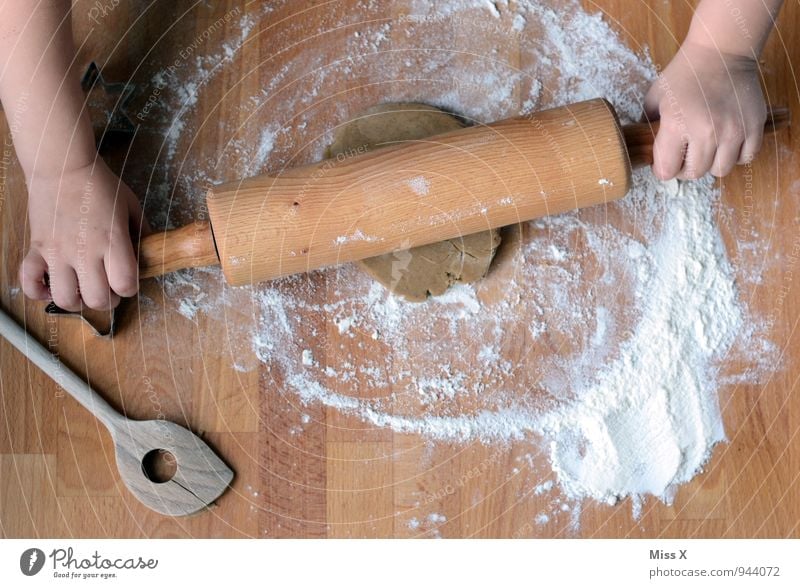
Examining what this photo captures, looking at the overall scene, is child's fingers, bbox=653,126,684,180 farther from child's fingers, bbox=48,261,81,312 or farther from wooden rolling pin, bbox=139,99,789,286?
child's fingers, bbox=48,261,81,312

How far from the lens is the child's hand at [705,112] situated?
84 cm

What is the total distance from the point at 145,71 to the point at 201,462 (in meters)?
0.48

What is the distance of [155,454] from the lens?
2.89 ft

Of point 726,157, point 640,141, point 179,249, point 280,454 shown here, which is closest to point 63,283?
point 179,249

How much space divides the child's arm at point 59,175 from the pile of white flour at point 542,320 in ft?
0.28

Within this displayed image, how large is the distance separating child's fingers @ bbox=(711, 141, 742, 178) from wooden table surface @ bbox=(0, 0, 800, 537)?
2.4 inches

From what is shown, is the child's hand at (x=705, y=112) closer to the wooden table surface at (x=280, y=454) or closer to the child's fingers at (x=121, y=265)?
the wooden table surface at (x=280, y=454)

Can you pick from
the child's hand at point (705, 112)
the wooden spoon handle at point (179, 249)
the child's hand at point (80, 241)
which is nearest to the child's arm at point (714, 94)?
the child's hand at point (705, 112)

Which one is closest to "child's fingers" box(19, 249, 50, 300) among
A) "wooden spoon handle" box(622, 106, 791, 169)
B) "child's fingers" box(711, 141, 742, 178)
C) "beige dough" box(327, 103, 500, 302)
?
"beige dough" box(327, 103, 500, 302)

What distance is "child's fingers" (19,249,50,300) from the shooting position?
0.85 m

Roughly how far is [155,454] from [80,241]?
0.84ft

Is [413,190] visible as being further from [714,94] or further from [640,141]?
[714,94]
